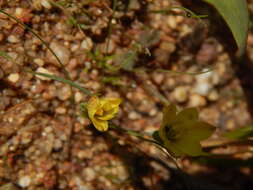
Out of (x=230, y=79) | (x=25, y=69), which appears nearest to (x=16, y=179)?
(x=25, y=69)

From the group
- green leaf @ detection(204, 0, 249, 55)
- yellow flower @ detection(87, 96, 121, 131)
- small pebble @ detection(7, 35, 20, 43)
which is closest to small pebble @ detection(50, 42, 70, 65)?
small pebble @ detection(7, 35, 20, 43)

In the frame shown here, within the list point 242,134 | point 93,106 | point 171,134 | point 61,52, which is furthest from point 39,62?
point 242,134

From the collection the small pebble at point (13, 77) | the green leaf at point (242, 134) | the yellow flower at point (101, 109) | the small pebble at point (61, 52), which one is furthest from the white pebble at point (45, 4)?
the green leaf at point (242, 134)

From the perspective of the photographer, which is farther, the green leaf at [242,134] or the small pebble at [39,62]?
the green leaf at [242,134]

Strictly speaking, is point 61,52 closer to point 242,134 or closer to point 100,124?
point 100,124

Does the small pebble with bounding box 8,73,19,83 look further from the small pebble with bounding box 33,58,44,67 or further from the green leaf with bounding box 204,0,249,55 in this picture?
the green leaf with bounding box 204,0,249,55

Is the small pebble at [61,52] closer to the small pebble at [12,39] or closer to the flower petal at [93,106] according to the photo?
the small pebble at [12,39]
